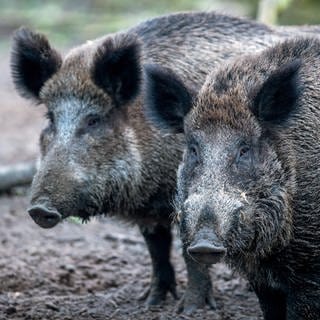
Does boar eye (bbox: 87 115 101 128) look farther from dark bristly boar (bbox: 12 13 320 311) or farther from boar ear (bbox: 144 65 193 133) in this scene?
boar ear (bbox: 144 65 193 133)

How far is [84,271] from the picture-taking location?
8523 millimetres

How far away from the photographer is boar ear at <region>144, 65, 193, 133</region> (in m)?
6.28

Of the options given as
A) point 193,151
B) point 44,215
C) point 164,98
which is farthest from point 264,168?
point 44,215

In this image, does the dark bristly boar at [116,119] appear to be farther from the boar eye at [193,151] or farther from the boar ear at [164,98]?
the boar eye at [193,151]

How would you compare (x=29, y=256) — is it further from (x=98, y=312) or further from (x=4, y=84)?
(x=4, y=84)

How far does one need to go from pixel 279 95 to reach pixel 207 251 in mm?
1249

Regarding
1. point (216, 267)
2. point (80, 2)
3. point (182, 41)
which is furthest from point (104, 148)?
point (80, 2)

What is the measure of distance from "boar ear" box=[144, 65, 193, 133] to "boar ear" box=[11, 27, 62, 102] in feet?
4.15

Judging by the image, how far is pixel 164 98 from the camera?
642cm

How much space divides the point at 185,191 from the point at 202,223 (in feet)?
2.11

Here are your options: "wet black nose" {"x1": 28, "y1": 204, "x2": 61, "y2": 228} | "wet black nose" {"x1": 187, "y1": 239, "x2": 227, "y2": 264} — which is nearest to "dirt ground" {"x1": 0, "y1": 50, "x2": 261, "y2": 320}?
"wet black nose" {"x1": 28, "y1": 204, "x2": 61, "y2": 228}

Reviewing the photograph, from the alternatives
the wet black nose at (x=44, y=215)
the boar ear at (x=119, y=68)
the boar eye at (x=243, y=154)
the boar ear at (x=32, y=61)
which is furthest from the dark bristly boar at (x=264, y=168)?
the boar ear at (x=32, y=61)

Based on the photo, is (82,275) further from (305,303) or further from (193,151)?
(305,303)

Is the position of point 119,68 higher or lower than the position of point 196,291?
higher
